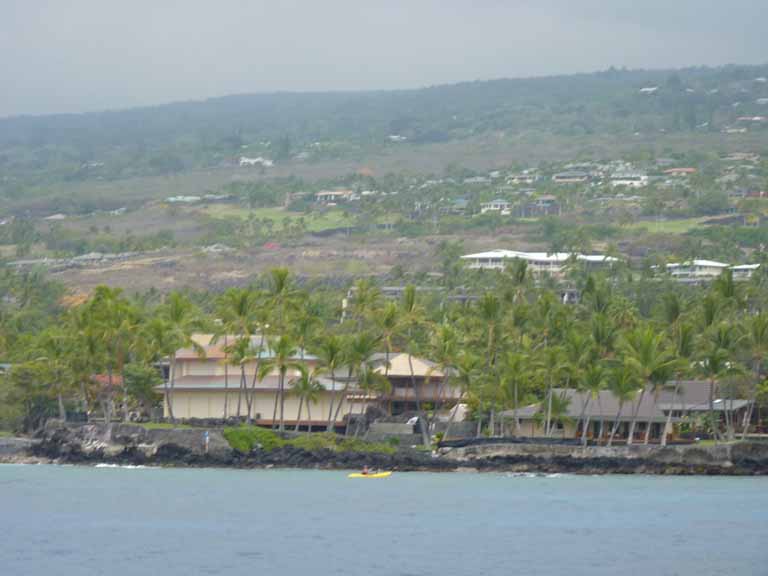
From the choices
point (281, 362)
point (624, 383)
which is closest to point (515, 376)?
point (624, 383)

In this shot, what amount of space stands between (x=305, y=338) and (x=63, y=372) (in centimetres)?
1344

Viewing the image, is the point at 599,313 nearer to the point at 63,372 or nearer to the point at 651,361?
the point at 651,361

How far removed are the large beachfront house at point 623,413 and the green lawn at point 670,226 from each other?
105592mm

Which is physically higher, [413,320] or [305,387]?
[413,320]

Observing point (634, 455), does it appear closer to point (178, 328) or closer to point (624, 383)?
point (624, 383)

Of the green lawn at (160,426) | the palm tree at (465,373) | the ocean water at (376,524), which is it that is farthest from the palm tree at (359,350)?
the green lawn at (160,426)

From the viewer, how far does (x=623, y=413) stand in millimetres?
81062

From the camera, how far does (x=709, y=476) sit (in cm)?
7338

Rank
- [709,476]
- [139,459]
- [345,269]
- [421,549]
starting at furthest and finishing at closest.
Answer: [345,269] < [139,459] < [709,476] < [421,549]

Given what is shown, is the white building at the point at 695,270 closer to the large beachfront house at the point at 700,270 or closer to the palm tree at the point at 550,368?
the large beachfront house at the point at 700,270

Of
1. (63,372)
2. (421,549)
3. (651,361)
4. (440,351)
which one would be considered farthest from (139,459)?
(421,549)

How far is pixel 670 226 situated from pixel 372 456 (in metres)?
124

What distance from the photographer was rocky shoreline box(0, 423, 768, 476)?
73688 millimetres

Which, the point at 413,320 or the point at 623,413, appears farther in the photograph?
the point at 413,320
